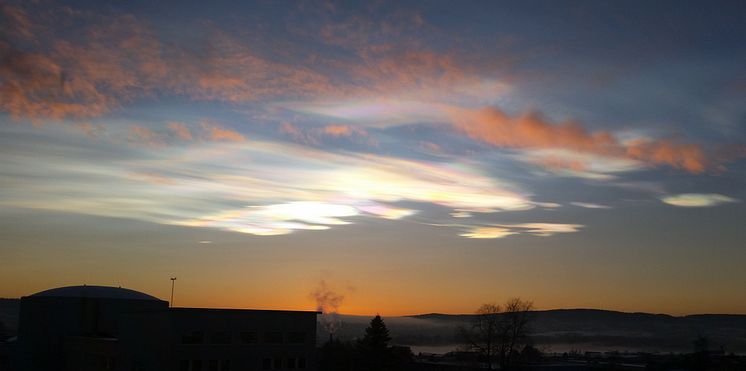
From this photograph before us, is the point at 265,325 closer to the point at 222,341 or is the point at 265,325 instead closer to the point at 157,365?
the point at 222,341

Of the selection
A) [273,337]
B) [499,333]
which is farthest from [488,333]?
[273,337]

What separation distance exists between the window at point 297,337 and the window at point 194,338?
865 cm

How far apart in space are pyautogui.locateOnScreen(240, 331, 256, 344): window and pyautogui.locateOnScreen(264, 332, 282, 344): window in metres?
1.19

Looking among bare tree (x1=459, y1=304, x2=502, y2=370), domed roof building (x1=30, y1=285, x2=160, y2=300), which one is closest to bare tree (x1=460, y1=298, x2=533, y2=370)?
bare tree (x1=459, y1=304, x2=502, y2=370)

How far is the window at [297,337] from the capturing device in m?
65.9

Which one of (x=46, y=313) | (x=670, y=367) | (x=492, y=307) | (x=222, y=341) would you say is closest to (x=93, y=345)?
(x=46, y=313)

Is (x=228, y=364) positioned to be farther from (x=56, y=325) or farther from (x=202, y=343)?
(x=56, y=325)

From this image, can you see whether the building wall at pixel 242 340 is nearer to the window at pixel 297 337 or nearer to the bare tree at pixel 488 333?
the window at pixel 297 337

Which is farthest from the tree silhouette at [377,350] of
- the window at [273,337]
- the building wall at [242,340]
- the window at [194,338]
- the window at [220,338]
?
the window at [194,338]

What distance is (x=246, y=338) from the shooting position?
63.4m

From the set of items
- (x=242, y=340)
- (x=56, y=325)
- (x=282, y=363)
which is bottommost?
(x=282, y=363)

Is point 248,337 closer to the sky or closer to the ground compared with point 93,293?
closer to the ground

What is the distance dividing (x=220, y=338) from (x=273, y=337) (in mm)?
5317

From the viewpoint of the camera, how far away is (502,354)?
106938mm
